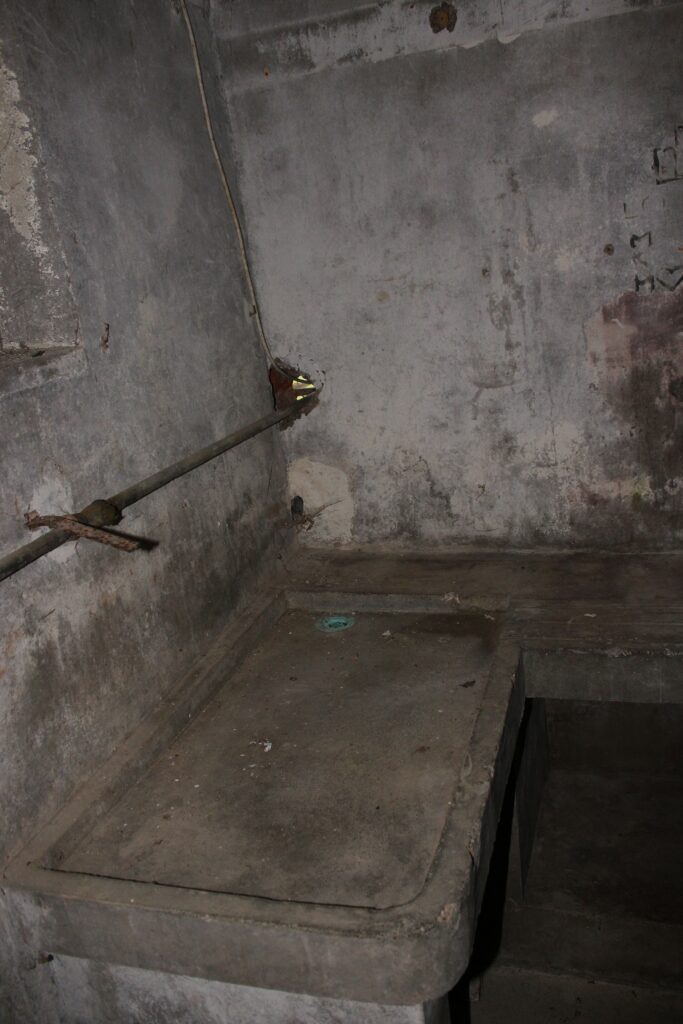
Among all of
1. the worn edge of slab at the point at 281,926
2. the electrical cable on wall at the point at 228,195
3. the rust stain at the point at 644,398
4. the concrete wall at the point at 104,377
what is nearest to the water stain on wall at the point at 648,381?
the rust stain at the point at 644,398

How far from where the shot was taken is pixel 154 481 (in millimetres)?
2699

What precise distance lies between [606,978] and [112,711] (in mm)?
2779

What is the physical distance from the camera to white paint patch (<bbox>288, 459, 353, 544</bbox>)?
160 inches

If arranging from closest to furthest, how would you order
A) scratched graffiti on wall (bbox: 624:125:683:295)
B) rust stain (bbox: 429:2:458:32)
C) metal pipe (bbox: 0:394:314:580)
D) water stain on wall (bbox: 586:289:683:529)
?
metal pipe (bbox: 0:394:314:580)
scratched graffiti on wall (bbox: 624:125:683:295)
rust stain (bbox: 429:2:458:32)
water stain on wall (bbox: 586:289:683:529)

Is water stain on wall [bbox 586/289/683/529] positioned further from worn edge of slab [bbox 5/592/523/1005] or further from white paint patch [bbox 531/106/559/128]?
worn edge of slab [bbox 5/592/523/1005]

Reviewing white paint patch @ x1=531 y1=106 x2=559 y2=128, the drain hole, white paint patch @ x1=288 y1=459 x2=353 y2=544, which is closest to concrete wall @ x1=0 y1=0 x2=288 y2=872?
the drain hole

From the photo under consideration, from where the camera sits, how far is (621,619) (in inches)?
119

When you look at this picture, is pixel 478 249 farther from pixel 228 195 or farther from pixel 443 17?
pixel 228 195

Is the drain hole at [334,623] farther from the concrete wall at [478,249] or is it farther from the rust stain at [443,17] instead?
the rust stain at [443,17]

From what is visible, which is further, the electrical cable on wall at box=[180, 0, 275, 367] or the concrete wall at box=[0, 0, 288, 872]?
the electrical cable on wall at box=[180, 0, 275, 367]

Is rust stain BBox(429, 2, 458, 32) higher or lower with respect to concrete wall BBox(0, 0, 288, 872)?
higher

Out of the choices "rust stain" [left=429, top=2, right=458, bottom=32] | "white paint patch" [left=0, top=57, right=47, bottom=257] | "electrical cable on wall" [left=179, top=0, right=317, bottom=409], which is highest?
"rust stain" [left=429, top=2, right=458, bottom=32]

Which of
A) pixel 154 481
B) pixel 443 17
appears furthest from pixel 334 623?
pixel 443 17

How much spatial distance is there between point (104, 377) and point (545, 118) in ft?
7.26
